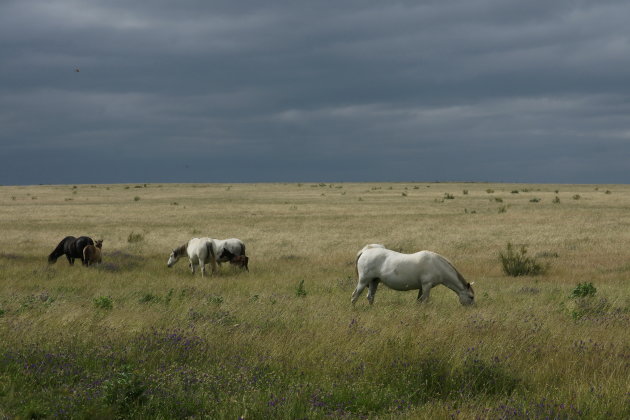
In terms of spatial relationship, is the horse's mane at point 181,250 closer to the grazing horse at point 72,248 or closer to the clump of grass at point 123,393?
the grazing horse at point 72,248

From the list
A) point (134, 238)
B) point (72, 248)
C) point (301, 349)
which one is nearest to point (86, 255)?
point (72, 248)

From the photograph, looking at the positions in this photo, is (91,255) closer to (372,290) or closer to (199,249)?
(199,249)

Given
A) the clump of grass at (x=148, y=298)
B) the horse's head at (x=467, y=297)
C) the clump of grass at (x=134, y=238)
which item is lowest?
the clump of grass at (x=134, y=238)

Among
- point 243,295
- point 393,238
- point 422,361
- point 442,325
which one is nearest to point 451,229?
point 393,238

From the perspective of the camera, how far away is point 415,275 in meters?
12.2

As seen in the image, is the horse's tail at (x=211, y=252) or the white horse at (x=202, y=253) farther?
the horse's tail at (x=211, y=252)

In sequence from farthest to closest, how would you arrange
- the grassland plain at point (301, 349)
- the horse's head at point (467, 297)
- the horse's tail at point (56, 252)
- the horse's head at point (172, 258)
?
1. the horse's tail at point (56, 252)
2. the horse's head at point (172, 258)
3. the horse's head at point (467, 297)
4. the grassland plain at point (301, 349)

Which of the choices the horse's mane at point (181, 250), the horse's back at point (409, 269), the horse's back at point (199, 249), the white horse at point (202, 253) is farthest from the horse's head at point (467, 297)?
the horse's mane at point (181, 250)

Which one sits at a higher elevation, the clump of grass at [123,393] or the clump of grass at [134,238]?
the clump of grass at [123,393]

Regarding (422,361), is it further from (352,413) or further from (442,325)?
(442,325)

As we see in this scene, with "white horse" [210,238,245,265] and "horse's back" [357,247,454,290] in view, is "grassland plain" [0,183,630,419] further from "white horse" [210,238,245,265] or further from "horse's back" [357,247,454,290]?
"white horse" [210,238,245,265]

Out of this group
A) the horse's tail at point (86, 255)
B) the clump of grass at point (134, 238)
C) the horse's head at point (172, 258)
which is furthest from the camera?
the clump of grass at point (134, 238)

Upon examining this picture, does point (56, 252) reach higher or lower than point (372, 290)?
lower

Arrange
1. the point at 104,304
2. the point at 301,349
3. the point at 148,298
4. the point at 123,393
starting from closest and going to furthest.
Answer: the point at 123,393 → the point at 301,349 → the point at 104,304 → the point at 148,298
